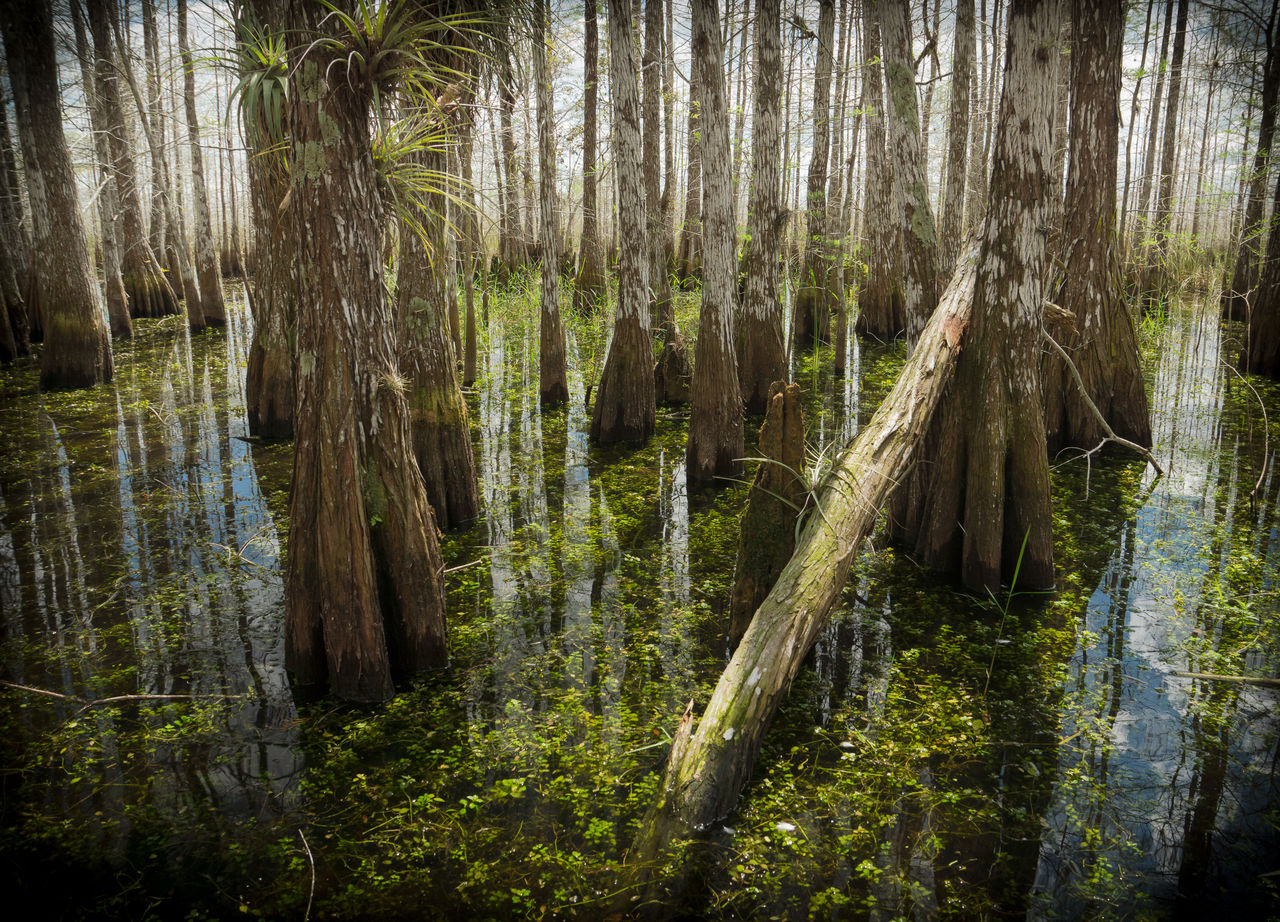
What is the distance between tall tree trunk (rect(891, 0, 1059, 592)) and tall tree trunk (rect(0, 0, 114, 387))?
32.0ft

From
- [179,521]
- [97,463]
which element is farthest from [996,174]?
[97,463]

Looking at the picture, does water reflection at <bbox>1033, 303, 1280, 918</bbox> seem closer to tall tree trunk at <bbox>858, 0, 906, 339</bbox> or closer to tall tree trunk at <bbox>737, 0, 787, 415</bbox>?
tall tree trunk at <bbox>737, 0, 787, 415</bbox>

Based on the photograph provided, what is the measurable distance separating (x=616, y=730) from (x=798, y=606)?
913 mm

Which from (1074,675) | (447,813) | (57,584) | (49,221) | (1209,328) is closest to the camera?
(447,813)

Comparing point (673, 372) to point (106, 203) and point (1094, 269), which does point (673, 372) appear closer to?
point (1094, 269)

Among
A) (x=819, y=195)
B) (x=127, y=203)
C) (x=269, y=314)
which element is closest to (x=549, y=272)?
(x=269, y=314)

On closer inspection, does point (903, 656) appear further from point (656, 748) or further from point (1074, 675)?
point (656, 748)

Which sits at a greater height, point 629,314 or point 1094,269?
point 1094,269

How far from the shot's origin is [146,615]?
415 centimetres

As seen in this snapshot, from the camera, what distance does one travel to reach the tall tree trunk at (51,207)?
8.69 metres

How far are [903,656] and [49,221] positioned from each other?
1042 cm

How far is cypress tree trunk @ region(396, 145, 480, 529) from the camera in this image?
16.4 ft

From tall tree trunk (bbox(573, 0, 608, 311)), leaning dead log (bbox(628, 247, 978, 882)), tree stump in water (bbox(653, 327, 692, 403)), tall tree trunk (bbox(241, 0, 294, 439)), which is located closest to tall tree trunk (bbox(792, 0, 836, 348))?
tree stump in water (bbox(653, 327, 692, 403))

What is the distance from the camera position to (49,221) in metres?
8.98
